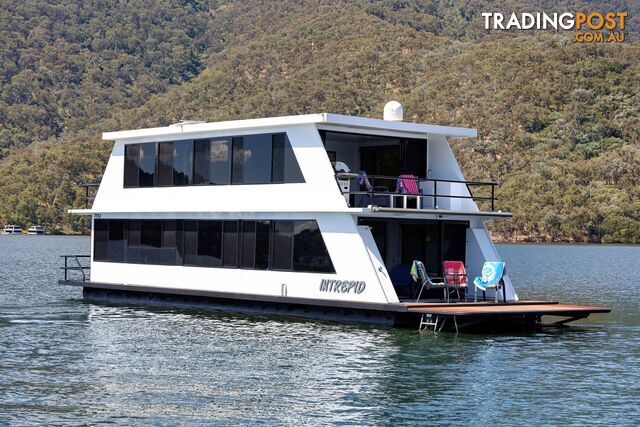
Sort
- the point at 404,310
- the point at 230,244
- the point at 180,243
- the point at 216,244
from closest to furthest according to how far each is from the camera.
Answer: the point at 404,310
the point at 230,244
the point at 216,244
the point at 180,243

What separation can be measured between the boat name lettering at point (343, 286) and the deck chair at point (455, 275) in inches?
89.0

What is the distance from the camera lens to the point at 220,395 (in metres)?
17.7

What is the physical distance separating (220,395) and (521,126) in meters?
108

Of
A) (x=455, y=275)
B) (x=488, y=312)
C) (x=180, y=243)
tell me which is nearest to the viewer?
(x=488, y=312)

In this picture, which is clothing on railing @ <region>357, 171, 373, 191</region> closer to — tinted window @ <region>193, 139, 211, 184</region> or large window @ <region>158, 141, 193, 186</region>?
tinted window @ <region>193, 139, 211, 184</region>

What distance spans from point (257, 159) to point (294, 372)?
8.69m

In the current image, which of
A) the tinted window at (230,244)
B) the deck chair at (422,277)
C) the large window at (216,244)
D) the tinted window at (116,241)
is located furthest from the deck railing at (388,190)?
the tinted window at (116,241)

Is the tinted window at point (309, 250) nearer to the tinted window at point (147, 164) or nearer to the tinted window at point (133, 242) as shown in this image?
the tinted window at point (147, 164)

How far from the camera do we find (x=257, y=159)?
2728 centimetres

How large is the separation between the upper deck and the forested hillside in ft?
263

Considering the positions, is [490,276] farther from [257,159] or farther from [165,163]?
[165,163]

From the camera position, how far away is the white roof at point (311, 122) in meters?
25.4

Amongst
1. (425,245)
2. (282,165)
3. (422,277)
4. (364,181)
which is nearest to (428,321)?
(422,277)

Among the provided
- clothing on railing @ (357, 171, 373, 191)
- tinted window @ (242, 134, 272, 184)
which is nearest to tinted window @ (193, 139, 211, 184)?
tinted window @ (242, 134, 272, 184)
